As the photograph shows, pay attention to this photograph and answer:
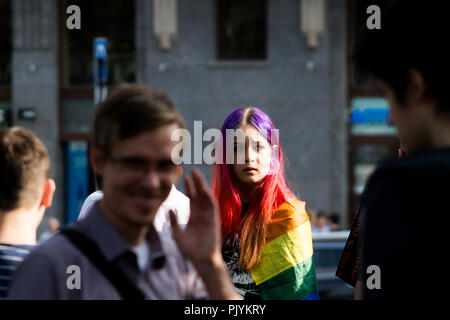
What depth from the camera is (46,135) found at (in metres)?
14.6

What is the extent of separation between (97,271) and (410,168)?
72cm

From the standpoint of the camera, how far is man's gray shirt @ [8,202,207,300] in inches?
55.5

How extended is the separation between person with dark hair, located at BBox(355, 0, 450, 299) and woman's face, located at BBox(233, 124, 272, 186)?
157 cm

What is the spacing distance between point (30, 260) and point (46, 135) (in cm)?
1365

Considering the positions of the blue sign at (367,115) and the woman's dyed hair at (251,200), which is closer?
the woman's dyed hair at (251,200)

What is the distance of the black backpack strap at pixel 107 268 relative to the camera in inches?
57.5

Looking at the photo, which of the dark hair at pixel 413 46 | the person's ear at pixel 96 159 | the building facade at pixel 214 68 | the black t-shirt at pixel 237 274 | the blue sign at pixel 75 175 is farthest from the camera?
the blue sign at pixel 75 175

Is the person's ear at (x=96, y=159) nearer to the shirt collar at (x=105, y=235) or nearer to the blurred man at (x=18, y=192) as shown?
the shirt collar at (x=105, y=235)

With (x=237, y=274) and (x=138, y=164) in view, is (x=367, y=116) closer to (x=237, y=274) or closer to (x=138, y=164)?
(x=237, y=274)

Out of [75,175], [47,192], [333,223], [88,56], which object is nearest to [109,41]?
[88,56]

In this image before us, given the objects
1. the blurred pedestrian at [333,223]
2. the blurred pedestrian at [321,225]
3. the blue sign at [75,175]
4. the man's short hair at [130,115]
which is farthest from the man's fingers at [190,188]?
the blue sign at [75,175]

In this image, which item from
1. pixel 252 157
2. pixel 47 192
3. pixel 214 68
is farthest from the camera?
pixel 214 68

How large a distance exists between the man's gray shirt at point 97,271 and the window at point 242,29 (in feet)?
43.0

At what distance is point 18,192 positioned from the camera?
1.95 metres
